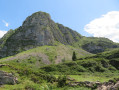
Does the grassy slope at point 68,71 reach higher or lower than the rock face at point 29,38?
lower

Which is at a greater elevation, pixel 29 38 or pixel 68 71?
pixel 29 38

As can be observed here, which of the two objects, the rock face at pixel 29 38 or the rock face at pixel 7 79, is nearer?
the rock face at pixel 7 79

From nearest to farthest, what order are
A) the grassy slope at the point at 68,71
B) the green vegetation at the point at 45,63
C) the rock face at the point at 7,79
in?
1. the rock face at the point at 7,79
2. the green vegetation at the point at 45,63
3. the grassy slope at the point at 68,71

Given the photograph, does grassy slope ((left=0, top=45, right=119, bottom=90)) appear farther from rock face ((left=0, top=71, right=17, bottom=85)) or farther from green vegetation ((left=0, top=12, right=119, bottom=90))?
rock face ((left=0, top=71, right=17, bottom=85))

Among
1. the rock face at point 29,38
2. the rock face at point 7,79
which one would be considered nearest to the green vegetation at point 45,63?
the rock face at point 29,38

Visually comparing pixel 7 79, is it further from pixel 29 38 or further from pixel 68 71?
pixel 29 38

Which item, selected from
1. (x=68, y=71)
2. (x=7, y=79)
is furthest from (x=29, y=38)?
(x=7, y=79)

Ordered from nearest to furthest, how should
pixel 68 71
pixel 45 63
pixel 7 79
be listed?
pixel 7 79, pixel 68 71, pixel 45 63

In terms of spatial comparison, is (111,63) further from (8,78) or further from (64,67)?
(8,78)

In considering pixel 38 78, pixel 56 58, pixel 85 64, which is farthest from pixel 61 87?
pixel 56 58

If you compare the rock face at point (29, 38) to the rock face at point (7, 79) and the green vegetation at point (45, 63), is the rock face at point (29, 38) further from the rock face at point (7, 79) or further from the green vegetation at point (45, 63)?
the rock face at point (7, 79)

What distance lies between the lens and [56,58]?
107188 mm

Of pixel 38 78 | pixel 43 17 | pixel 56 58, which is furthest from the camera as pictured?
pixel 43 17

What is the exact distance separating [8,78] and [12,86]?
3.02m
